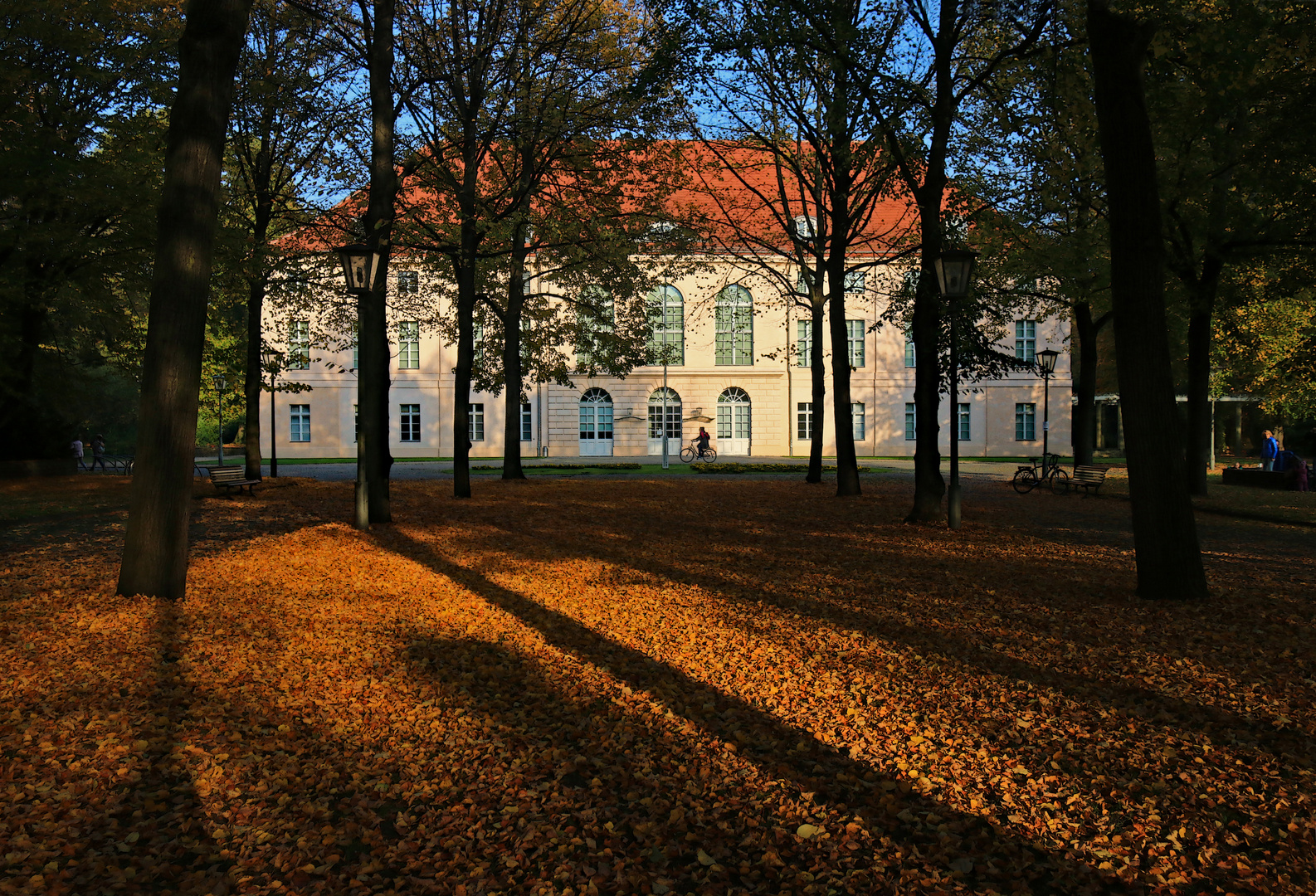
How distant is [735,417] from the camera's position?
1756 inches

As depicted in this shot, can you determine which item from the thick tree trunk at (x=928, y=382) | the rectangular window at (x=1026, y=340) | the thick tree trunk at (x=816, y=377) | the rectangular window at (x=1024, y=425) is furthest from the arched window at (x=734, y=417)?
the thick tree trunk at (x=928, y=382)

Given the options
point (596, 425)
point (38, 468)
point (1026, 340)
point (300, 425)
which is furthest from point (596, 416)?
point (38, 468)

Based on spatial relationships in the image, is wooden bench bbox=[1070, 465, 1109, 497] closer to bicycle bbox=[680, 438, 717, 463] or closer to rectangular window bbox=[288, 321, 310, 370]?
bicycle bbox=[680, 438, 717, 463]

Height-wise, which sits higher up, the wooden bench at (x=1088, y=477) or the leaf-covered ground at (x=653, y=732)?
the wooden bench at (x=1088, y=477)

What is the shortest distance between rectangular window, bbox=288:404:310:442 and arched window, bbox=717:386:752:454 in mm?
21048

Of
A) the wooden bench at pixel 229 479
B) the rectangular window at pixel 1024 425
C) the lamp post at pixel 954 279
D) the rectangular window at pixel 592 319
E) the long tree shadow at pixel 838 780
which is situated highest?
the rectangular window at pixel 592 319

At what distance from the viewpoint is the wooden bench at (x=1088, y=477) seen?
19484mm

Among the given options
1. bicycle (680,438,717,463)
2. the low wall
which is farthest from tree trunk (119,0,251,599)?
bicycle (680,438,717,463)

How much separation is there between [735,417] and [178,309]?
38521 millimetres

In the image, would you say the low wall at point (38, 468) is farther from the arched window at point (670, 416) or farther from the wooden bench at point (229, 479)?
the arched window at point (670, 416)

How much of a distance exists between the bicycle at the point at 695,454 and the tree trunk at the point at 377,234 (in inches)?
1005

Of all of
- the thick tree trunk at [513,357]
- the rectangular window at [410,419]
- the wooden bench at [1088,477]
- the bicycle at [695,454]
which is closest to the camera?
the wooden bench at [1088,477]

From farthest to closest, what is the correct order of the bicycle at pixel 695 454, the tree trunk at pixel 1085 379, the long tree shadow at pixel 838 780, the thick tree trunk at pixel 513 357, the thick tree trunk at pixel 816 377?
the bicycle at pixel 695 454 < the tree trunk at pixel 1085 379 < the thick tree trunk at pixel 513 357 < the thick tree trunk at pixel 816 377 < the long tree shadow at pixel 838 780

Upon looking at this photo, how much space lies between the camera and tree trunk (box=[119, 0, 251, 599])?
6840 millimetres
